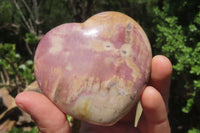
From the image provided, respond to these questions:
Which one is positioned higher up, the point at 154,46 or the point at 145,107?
the point at 145,107

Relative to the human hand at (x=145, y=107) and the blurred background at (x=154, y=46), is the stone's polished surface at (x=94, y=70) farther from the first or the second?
A: the blurred background at (x=154, y=46)

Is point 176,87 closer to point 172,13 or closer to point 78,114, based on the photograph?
point 172,13

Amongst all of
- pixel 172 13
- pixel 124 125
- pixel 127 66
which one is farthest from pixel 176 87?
pixel 127 66

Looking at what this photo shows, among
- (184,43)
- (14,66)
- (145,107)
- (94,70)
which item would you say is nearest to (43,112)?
(94,70)

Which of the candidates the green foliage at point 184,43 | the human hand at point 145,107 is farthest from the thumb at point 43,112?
the green foliage at point 184,43

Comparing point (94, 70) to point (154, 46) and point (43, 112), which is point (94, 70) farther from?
point (154, 46)

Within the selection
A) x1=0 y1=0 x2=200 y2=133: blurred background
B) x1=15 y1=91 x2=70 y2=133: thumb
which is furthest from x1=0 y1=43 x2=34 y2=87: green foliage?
x1=15 y1=91 x2=70 y2=133: thumb

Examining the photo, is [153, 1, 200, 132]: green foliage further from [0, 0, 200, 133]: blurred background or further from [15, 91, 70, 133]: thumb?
[15, 91, 70, 133]: thumb
